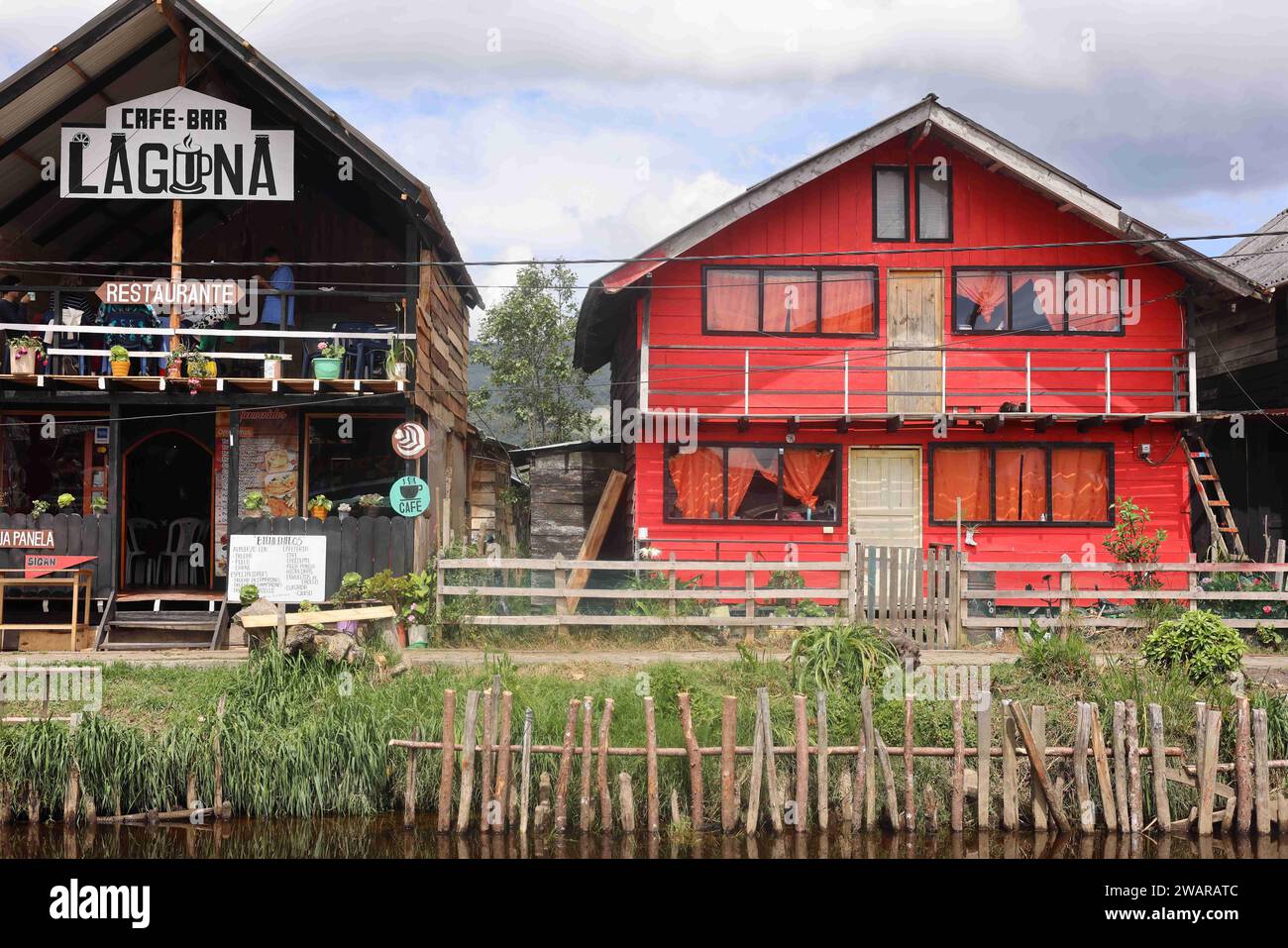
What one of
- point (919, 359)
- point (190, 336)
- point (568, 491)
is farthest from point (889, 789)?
point (190, 336)

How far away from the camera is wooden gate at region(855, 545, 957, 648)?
1670cm

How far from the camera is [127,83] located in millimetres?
17953

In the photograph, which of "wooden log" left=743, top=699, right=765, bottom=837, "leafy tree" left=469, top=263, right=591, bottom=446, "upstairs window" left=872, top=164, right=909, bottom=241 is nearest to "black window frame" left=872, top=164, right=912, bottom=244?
"upstairs window" left=872, top=164, right=909, bottom=241

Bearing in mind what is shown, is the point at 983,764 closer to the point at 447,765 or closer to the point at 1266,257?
the point at 447,765

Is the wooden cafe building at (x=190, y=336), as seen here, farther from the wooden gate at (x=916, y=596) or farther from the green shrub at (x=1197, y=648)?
the green shrub at (x=1197, y=648)

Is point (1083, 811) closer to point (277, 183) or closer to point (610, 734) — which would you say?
point (610, 734)

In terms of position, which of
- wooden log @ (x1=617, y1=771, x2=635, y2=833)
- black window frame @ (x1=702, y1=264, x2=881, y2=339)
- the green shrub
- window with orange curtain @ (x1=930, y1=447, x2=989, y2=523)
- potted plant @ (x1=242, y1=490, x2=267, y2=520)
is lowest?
wooden log @ (x1=617, y1=771, x2=635, y2=833)

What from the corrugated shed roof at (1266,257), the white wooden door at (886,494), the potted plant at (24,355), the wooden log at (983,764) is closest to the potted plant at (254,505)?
the potted plant at (24,355)

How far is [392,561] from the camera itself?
17.3m

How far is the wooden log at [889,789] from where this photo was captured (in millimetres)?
11031

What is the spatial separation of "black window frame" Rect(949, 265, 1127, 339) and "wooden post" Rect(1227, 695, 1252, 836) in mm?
11027

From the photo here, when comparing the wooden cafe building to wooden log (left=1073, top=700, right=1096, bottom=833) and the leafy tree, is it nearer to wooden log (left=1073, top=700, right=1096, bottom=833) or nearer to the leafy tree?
wooden log (left=1073, top=700, right=1096, bottom=833)
